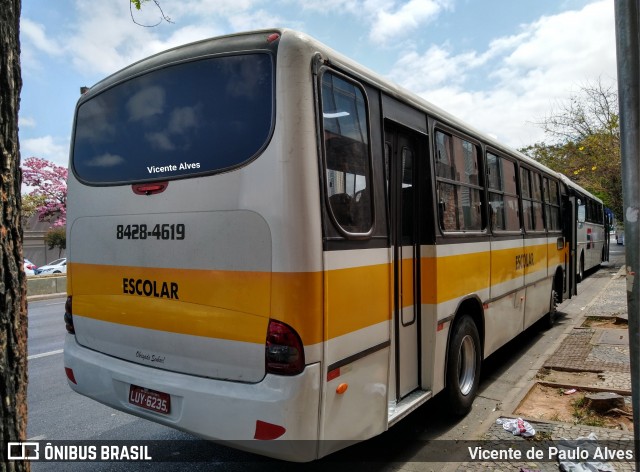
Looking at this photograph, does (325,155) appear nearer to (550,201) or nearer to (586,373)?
(586,373)

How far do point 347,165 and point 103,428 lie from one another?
3.75 m

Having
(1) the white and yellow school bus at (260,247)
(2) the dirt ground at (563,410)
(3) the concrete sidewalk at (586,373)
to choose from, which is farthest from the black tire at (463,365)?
(2) the dirt ground at (563,410)

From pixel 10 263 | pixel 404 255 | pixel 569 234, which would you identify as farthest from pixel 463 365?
pixel 569 234

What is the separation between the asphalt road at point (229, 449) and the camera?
3.98 m

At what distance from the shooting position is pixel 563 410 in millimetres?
5027

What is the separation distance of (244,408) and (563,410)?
389 centimetres

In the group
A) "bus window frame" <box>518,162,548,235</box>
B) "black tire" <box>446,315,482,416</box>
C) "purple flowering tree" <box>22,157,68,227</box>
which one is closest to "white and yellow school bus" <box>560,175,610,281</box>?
"bus window frame" <box>518,162,548,235</box>

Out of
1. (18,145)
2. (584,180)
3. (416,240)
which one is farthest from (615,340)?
(584,180)

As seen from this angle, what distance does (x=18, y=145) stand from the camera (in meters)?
2.08

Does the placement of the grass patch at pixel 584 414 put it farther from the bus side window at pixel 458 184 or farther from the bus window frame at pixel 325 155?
the bus window frame at pixel 325 155

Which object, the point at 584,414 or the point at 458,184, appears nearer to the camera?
the point at 584,414

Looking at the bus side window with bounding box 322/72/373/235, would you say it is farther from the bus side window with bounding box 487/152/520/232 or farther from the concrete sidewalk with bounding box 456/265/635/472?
the bus side window with bounding box 487/152/520/232

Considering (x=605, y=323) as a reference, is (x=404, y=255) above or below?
above

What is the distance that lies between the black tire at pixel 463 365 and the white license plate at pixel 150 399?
272 centimetres
